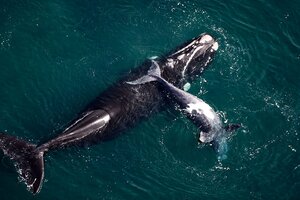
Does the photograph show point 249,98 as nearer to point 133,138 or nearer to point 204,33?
point 204,33

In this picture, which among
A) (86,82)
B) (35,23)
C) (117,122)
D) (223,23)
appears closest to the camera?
(117,122)

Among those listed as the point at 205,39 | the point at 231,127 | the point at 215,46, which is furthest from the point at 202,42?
the point at 231,127

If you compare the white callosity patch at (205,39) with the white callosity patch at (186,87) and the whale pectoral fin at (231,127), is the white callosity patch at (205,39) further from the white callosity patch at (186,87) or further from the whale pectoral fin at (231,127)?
the whale pectoral fin at (231,127)

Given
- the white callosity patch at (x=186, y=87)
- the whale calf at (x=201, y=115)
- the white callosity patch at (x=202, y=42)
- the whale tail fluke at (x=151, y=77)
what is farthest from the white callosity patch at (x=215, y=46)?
the whale calf at (x=201, y=115)

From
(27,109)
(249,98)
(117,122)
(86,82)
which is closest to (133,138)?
(117,122)

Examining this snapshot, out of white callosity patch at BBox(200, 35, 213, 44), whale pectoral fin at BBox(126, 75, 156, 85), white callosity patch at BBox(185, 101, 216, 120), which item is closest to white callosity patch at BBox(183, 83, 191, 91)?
white callosity patch at BBox(185, 101, 216, 120)

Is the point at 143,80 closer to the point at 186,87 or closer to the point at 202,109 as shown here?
the point at 186,87
